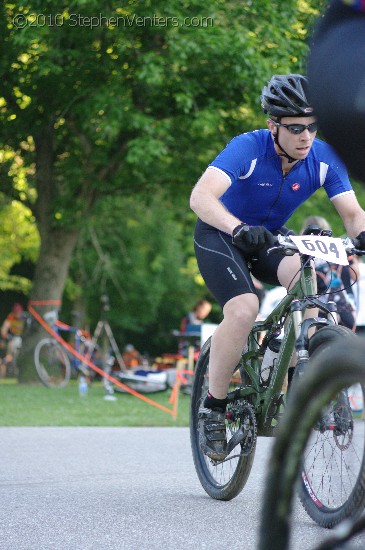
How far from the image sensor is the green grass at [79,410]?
1180 centimetres

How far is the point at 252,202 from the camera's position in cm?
573

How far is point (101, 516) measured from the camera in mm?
5367

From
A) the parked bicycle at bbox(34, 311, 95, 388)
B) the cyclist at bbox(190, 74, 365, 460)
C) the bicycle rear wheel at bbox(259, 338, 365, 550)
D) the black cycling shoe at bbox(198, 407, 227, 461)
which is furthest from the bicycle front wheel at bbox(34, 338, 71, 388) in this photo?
the bicycle rear wheel at bbox(259, 338, 365, 550)

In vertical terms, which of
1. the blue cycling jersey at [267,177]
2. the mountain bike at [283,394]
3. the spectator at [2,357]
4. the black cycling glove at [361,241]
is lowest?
the spectator at [2,357]

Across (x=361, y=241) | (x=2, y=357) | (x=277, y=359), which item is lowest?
(x=2, y=357)

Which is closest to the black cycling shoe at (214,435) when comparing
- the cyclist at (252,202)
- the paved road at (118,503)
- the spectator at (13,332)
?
the cyclist at (252,202)

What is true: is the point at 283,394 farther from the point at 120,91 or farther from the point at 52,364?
the point at 52,364

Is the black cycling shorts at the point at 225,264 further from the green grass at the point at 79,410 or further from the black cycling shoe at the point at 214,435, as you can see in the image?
the green grass at the point at 79,410

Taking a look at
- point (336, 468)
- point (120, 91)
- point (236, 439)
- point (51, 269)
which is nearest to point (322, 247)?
point (336, 468)

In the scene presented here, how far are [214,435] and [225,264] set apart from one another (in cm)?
85

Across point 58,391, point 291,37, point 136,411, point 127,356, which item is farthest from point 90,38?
point 127,356

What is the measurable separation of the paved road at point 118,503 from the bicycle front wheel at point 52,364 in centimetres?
1009

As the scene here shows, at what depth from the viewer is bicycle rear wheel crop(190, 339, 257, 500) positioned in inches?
221

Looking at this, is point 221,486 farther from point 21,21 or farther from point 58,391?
point 21,21
